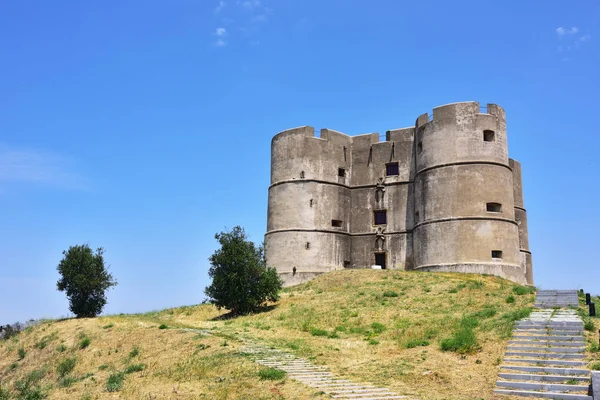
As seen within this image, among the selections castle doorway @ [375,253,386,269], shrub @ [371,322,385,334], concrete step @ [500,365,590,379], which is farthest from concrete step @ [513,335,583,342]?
castle doorway @ [375,253,386,269]

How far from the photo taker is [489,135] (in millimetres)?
36344

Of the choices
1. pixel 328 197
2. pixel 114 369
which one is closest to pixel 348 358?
pixel 114 369

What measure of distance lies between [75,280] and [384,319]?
19852 millimetres

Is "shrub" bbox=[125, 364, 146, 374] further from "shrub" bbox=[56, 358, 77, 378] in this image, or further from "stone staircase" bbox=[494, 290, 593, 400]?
"stone staircase" bbox=[494, 290, 593, 400]

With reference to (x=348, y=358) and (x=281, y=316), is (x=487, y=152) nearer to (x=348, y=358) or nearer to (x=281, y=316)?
(x=281, y=316)

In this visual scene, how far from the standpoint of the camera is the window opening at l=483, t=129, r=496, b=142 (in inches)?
1425

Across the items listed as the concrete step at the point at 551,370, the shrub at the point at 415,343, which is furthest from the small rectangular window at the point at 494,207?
the concrete step at the point at 551,370

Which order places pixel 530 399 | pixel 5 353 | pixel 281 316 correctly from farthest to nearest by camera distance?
pixel 5 353 < pixel 281 316 < pixel 530 399

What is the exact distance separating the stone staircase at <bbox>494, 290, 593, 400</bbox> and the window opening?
18352 mm

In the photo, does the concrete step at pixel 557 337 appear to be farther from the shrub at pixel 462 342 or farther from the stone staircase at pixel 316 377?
the stone staircase at pixel 316 377

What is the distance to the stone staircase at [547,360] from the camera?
12375 mm

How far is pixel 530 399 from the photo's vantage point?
12.0 meters

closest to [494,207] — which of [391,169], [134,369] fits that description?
[391,169]

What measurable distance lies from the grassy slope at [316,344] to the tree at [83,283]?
98.9 inches
